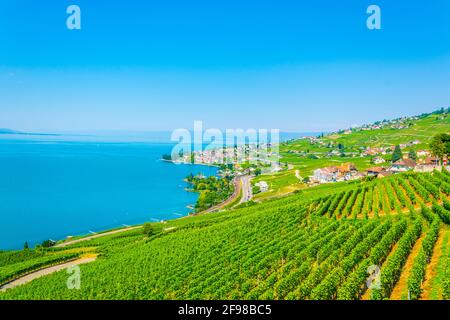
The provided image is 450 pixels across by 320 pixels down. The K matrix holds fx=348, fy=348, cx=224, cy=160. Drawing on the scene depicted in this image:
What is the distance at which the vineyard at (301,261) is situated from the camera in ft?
44.8

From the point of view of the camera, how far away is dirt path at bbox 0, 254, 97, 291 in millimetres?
21531

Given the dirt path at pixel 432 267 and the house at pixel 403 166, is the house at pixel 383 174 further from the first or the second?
the dirt path at pixel 432 267

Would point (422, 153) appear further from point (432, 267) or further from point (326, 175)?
point (432, 267)

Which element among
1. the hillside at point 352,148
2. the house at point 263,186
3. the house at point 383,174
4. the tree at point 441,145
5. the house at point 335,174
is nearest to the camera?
the tree at point 441,145

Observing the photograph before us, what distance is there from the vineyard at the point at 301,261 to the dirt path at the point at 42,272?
846 mm

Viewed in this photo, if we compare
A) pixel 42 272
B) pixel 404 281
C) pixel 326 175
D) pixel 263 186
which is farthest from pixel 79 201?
pixel 404 281

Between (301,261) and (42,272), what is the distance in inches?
715

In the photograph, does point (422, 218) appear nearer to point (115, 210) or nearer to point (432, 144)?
point (432, 144)

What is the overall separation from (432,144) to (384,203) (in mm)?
21347

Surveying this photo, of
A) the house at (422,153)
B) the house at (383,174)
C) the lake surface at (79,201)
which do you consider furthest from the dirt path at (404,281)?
the house at (422,153)

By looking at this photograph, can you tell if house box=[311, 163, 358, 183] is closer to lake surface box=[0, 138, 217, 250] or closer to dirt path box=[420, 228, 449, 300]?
lake surface box=[0, 138, 217, 250]

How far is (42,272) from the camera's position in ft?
79.4

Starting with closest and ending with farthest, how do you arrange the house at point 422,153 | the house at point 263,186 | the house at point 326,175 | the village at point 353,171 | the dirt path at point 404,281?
the dirt path at point 404,281 → the village at point 353,171 → the house at point 326,175 → the house at point 263,186 → the house at point 422,153
